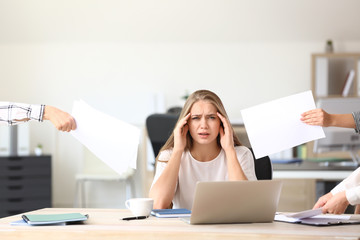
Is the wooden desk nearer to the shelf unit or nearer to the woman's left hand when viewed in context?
the woman's left hand

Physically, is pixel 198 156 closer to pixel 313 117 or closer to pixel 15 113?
pixel 313 117

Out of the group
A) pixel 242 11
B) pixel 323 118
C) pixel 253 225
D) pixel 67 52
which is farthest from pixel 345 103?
pixel 67 52

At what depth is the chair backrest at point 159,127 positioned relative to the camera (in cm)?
374

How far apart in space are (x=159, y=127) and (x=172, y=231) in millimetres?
2269

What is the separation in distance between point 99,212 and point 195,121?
0.69m

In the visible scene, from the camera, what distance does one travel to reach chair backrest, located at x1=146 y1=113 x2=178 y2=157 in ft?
12.3

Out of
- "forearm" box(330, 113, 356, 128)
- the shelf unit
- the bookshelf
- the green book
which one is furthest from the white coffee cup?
the bookshelf

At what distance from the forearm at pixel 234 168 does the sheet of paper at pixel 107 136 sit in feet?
1.92

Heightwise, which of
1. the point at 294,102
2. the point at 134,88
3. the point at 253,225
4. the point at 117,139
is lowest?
the point at 253,225

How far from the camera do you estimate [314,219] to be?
1768mm

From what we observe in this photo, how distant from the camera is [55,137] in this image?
6.81 metres

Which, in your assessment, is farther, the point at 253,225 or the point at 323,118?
the point at 323,118

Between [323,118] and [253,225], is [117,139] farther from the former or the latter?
[323,118]

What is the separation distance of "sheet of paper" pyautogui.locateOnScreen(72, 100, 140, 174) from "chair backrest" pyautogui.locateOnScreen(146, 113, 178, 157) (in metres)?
1.86
